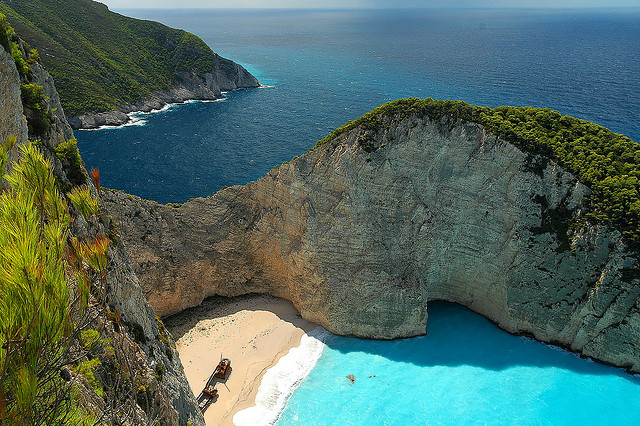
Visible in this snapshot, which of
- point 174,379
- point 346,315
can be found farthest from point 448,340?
point 174,379

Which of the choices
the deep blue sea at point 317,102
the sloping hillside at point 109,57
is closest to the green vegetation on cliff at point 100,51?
the sloping hillside at point 109,57

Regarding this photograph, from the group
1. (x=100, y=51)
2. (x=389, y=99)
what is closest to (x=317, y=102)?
(x=389, y=99)

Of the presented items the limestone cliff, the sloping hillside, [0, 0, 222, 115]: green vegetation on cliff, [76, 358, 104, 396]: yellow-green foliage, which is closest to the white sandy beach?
the limestone cliff

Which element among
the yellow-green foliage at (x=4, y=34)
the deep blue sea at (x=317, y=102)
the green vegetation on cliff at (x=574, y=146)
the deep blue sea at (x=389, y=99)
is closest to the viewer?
the yellow-green foliage at (x=4, y=34)

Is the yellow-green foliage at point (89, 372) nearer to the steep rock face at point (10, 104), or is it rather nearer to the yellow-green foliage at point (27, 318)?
the yellow-green foliage at point (27, 318)

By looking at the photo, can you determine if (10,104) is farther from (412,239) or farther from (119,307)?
(412,239)

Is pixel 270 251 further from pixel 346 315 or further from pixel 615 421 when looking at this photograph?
pixel 615 421
